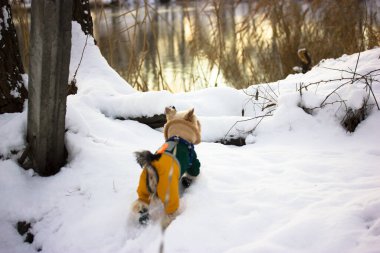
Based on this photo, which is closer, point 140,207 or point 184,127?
point 140,207

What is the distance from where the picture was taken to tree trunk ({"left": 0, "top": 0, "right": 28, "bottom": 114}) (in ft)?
7.62

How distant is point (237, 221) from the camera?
1.76 meters

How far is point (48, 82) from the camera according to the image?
2.04 m

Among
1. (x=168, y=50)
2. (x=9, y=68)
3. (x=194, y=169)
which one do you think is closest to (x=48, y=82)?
(x=9, y=68)

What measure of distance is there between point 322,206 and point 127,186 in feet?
3.95

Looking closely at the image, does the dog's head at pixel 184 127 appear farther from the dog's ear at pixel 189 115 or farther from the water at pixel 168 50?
the water at pixel 168 50

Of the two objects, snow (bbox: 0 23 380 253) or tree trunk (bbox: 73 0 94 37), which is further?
tree trunk (bbox: 73 0 94 37)

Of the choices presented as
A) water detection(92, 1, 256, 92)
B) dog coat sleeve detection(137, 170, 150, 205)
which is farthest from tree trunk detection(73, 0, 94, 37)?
dog coat sleeve detection(137, 170, 150, 205)

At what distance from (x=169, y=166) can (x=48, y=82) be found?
94 centimetres

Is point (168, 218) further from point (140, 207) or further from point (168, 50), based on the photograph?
point (168, 50)

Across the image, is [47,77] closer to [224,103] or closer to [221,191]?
[221,191]

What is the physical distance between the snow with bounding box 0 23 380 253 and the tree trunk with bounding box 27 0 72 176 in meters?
0.12

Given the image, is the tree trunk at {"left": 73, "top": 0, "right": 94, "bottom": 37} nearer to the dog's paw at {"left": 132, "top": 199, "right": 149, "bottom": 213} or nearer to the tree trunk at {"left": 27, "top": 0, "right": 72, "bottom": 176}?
the tree trunk at {"left": 27, "top": 0, "right": 72, "bottom": 176}

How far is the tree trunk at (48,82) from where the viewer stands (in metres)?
1.93
